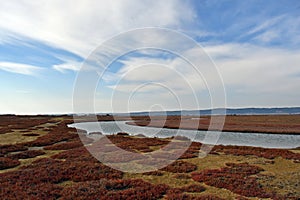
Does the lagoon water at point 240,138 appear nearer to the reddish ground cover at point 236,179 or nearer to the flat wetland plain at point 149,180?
the flat wetland plain at point 149,180

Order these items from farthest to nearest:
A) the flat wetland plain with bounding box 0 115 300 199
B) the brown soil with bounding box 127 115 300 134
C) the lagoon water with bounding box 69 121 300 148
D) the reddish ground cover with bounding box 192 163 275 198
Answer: the brown soil with bounding box 127 115 300 134 → the lagoon water with bounding box 69 121 300 148 → the reddish ground cover with bounding box 192 163 275 198 → the flat wetland plain with bounding box 0 115 300 199

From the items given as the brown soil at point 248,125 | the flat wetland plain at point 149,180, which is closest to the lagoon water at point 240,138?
the brown soil at point 248,125

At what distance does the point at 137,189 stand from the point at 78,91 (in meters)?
12.4

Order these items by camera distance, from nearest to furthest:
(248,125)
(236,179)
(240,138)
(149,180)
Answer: (236,179) < (149,180) < (240,138) < (248,125)

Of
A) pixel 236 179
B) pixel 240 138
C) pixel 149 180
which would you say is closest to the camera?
pixel 236 179

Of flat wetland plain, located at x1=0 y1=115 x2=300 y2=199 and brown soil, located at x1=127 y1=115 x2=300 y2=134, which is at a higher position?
brown soil, located at x1=127 y1=115 x2=300 y2=134

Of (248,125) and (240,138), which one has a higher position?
(248,125)

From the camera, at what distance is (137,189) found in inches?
627

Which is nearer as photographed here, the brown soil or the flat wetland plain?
the flat wetland plain

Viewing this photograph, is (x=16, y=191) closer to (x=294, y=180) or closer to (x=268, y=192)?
(x=268, y=192)

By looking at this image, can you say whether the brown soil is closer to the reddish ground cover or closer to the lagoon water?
the lagoon water

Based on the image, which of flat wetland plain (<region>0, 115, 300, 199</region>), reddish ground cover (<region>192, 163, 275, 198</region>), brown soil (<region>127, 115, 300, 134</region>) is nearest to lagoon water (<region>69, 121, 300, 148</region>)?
brown soil (<region>127, 115, 300, 134</region>)

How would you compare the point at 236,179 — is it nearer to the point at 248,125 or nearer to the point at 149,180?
the point at 149,180

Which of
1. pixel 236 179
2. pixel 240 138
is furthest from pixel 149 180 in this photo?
pixel 240 138
